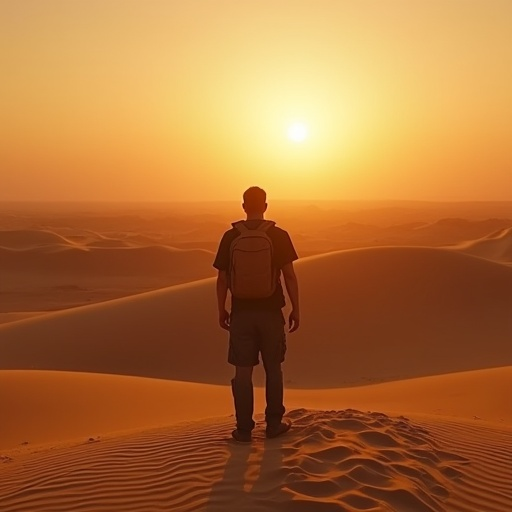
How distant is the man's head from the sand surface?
5.63 ft

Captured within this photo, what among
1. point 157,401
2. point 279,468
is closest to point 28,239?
point 157,401

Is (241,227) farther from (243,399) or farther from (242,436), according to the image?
(242,436)

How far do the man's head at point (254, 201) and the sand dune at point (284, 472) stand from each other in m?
1.71

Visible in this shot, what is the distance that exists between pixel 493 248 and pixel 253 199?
44.0 meters

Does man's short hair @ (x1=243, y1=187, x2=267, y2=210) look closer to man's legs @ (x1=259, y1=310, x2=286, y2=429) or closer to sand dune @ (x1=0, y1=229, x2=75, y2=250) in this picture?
man's legs @ (x1=259, y1=310, x2=286, y2=429)

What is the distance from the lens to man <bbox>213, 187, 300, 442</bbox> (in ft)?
17.7

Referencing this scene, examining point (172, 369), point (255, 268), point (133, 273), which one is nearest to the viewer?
point (255, 268)

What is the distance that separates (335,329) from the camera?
15.8m

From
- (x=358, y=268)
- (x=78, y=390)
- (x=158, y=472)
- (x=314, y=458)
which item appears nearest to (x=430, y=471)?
(x=314, y=458)

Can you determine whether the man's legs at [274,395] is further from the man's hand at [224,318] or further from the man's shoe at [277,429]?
the man's hand at [224,318]

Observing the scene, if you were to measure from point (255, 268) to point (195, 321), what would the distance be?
36.4 ft

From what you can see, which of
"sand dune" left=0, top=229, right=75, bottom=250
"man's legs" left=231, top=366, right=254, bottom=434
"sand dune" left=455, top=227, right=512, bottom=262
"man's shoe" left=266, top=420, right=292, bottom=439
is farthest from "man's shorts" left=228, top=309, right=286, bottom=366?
"sand dune" left=0, top=229, right=75, bottom=250

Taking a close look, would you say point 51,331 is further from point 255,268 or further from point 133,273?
point 133,273

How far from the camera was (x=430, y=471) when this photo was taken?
16.0 ft
